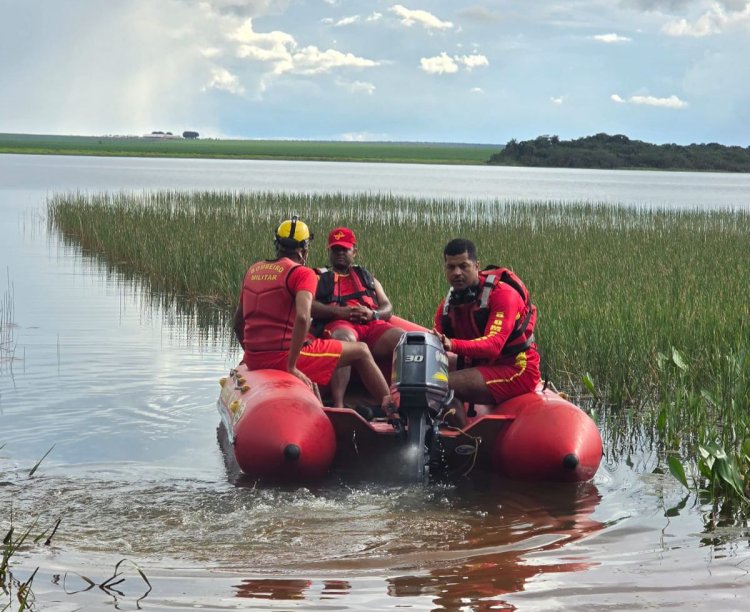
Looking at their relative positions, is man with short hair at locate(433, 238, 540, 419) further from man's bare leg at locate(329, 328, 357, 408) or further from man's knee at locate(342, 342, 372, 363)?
man's bare leg at locate(329, 328, 357, 408)

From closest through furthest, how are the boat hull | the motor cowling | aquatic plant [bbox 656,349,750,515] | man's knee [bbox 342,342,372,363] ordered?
1. aquatic plant [bbox 656,349,750,515]
2. the motor cowling
3. the boat hull
4. man's knee [bbox 342,342,372,363]

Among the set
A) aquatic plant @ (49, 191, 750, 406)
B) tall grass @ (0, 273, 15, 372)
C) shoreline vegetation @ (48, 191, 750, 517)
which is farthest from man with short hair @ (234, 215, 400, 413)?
tall grass @ (0, 273, 15, 372)

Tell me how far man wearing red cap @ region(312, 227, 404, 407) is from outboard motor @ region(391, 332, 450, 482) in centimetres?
173

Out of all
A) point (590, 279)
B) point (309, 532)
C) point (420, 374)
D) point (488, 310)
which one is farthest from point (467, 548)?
point (590, 279)

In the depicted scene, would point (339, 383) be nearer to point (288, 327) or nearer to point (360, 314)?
point (288, 327)

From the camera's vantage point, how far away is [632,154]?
343 ft

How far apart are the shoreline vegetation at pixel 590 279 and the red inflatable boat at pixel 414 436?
814 mm

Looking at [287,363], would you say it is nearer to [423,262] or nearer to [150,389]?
[150,389]

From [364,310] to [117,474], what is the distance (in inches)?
92.3

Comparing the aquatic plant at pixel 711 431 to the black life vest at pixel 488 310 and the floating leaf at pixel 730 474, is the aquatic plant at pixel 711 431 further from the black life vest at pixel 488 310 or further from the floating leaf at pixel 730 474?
the black life vest at pixel 488 310

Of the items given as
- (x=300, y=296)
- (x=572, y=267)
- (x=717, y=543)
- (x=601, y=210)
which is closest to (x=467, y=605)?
(x=717, y=543)

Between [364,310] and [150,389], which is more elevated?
[364,310]

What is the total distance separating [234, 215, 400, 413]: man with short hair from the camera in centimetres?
794

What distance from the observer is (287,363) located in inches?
316
